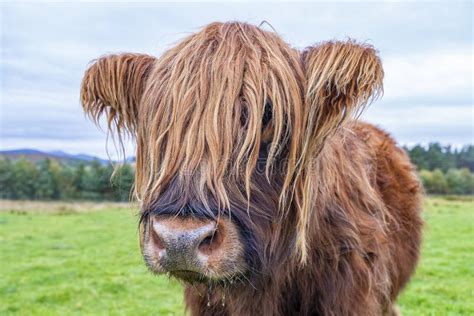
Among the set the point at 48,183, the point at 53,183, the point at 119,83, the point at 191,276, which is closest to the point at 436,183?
the point at 53,183

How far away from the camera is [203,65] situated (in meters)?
2.51

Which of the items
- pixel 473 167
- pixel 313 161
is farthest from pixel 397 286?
pixel 473 167

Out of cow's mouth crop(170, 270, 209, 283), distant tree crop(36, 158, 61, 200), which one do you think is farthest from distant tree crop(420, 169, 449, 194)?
cow's mouth crop(170, 270, 209, 283)

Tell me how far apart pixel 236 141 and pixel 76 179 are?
152 feet

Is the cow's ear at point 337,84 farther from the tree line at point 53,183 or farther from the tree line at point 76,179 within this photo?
the tree line at point 53,183

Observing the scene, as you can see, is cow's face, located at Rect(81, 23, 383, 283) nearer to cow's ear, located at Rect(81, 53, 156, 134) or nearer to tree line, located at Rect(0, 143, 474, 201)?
cow's ear, located at Rect(81, 53, 156, 134)

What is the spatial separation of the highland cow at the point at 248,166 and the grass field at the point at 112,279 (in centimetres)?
91

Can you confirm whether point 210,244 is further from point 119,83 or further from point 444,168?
point 444,168

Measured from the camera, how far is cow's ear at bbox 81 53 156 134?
2.92m

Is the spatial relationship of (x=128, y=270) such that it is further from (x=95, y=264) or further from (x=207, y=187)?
(x=207, y=187)

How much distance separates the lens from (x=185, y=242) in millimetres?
2012

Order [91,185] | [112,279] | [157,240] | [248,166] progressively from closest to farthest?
[157,240] → [248,166] → [112,279] → [91,185]

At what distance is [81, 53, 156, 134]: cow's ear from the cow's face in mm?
229

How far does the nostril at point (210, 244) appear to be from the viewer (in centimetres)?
207
